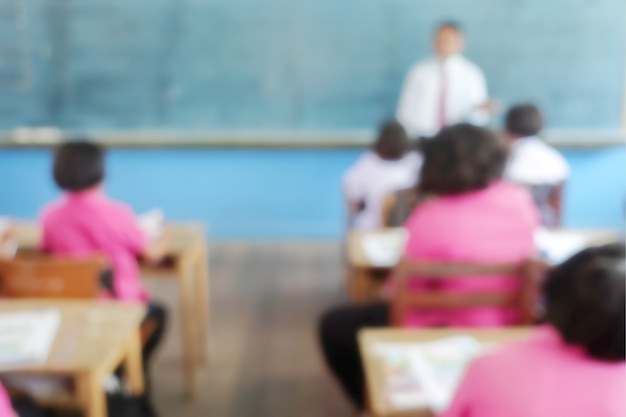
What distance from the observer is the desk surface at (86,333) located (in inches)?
66.2

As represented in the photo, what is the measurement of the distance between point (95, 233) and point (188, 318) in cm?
59

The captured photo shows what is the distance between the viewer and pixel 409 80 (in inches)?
177

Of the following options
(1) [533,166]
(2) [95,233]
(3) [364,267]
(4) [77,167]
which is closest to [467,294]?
(3) [364,267]

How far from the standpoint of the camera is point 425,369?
1560mm

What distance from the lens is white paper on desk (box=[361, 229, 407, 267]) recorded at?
249cm

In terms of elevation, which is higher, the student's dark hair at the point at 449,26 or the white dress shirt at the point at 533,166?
the student's dark hair at the point at 449,26

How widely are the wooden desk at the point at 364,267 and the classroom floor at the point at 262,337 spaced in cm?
55

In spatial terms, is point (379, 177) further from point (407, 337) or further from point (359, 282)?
point (407, 337)

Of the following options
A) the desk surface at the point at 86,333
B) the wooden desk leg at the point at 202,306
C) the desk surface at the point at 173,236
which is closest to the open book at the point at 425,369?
the desk surface at the point at 86,333

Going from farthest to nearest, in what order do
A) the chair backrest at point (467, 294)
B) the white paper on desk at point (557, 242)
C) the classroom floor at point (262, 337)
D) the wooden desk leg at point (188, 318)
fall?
1. the classroom floor at point (262, 337)
2. the wooden desk leg at point (188, 318)
3. the white paper on desk at point (557, 242)
4. the chair backrest at point (467, 294)

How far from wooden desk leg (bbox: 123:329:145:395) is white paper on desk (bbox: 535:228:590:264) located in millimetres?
1382

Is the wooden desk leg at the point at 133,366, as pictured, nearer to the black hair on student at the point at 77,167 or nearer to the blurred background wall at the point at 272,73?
the black hair on student at the point at 77,167

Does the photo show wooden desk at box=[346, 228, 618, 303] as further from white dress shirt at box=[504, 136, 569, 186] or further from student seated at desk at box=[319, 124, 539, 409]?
white dress shirt at box=[504, 136, 569, 186]

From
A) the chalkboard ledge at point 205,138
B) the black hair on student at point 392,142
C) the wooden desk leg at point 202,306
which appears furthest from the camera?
the chalkboard ledge at point 205,138
